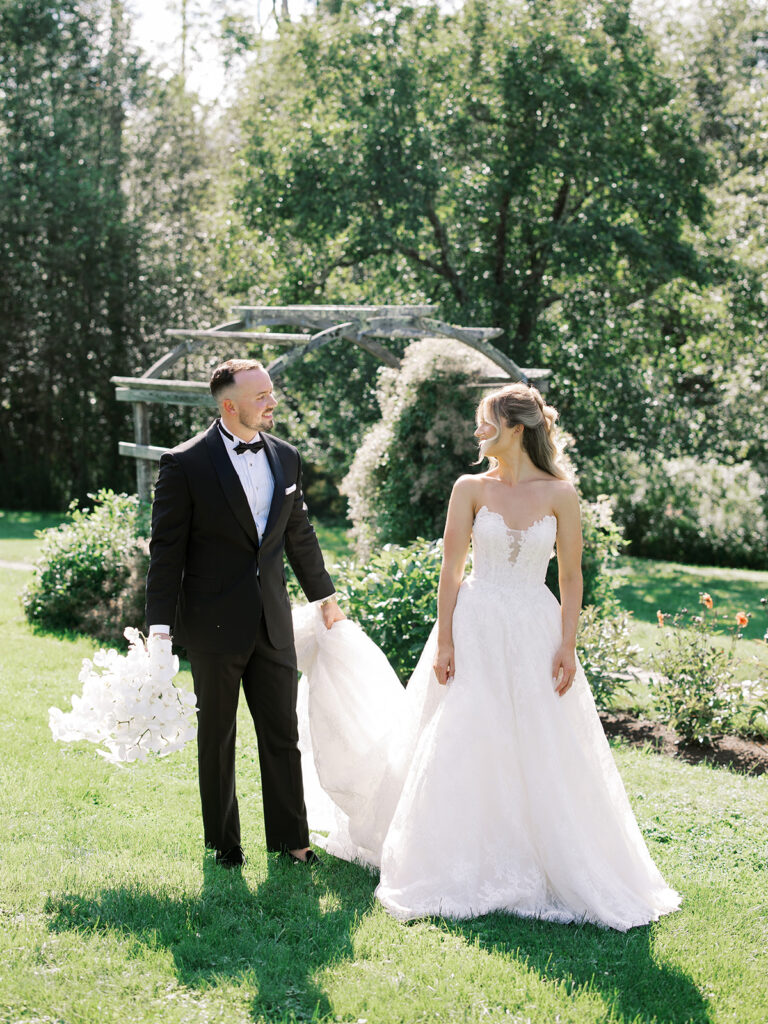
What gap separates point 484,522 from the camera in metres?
3.75

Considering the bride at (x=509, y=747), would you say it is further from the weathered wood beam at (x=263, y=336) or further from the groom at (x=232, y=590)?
the weathered wood beam at (x=263, y=336)

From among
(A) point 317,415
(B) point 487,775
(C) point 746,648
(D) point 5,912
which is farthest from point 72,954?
(A) point 317,415

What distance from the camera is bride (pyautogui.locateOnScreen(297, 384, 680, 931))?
3.55 meters

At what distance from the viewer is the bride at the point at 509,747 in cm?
355

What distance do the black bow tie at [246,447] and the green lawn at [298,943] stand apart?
5.23ft

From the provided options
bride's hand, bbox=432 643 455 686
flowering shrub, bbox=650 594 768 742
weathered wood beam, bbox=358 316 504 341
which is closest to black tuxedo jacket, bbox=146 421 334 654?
bride's hand, bbox=432 643 455 686

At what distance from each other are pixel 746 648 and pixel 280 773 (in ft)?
23.6

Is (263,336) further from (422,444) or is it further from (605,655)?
(605,655)

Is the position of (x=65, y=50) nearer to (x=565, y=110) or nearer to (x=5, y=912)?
(x=565, y=110)

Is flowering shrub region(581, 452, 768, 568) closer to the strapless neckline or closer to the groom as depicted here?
the strapless neckline

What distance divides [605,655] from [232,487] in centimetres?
380

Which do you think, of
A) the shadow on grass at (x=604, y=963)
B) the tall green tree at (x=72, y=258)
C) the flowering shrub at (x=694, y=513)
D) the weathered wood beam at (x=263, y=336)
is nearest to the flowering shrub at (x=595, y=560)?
the weathered wood beam at (x=263, y=336)

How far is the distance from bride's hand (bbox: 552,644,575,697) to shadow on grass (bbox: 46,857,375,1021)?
103 centimetres

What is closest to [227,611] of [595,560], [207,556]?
[207,556]
